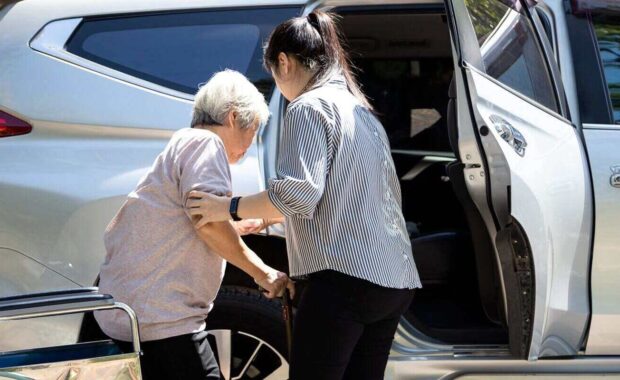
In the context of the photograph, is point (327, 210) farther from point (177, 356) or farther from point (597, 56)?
point (597, 56)

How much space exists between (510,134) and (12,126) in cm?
178

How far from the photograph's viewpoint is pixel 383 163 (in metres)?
3.17

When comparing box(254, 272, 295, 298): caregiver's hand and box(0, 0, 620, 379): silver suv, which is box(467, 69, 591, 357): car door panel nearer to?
box(0, 0, 620, 379): silver suv

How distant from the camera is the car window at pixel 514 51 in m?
3.83

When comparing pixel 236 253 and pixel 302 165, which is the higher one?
pixel 302 165

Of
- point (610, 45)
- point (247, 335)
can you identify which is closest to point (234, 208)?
point (247, 335)

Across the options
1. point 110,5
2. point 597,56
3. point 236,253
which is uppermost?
point 110,5

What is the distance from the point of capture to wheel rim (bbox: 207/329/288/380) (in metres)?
3.96

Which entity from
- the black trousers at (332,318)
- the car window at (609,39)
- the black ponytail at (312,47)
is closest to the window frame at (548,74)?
the car window at (609,39)

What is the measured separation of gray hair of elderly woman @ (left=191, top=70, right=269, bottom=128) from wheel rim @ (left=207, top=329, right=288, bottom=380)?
105cm

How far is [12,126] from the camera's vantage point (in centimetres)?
382

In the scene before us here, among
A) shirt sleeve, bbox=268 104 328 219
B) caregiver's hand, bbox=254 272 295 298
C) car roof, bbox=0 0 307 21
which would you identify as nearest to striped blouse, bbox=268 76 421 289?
shirt sleeve, bbox=268 104 328 219

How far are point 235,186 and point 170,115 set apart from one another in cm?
35

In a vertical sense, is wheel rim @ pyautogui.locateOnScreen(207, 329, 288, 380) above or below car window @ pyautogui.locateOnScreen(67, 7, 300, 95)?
below
